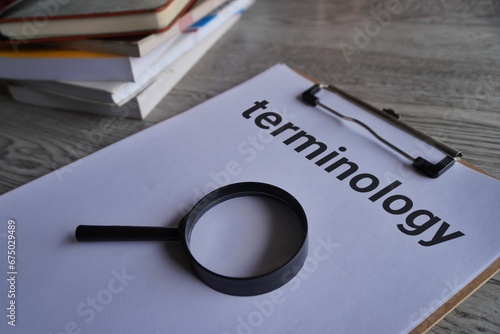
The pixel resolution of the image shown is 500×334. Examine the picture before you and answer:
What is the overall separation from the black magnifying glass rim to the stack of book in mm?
276

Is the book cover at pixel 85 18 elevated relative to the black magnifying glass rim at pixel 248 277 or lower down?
elevated

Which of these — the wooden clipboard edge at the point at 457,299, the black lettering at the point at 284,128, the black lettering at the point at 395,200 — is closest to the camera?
the wooden clipboard edge at the point at 457,299

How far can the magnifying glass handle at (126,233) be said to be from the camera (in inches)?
21.3

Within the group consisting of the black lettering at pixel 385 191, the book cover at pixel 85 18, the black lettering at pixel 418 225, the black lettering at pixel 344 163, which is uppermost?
the book cover at pixel 85 18

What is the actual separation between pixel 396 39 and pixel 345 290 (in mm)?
595

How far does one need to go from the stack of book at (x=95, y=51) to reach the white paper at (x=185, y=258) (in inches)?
4.1

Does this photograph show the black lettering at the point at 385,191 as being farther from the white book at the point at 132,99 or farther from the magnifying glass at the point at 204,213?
the white book at the point at 132,99

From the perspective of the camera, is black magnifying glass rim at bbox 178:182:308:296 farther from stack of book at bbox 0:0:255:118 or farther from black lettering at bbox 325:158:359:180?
stack of book at bbox 0:0:255:118

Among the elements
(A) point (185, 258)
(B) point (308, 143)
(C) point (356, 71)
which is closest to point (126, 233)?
(A) point (185, 258)

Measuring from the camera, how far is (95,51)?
74cm

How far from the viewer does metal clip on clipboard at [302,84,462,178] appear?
594 millimetres

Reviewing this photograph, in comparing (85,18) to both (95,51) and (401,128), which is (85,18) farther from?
(401,128)

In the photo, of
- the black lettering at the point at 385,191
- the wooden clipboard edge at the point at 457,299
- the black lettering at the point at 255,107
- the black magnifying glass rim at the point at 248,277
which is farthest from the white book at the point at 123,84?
the wooden clipboard edge at the point at 457,299

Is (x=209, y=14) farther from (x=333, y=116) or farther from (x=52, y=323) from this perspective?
(x=52, y=323)
